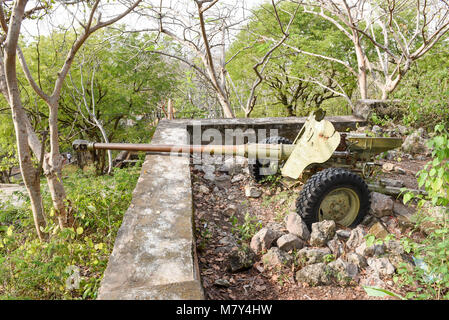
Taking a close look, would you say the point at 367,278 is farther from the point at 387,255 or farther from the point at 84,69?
the point at 84,69

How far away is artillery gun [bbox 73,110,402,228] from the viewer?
10.6 feet

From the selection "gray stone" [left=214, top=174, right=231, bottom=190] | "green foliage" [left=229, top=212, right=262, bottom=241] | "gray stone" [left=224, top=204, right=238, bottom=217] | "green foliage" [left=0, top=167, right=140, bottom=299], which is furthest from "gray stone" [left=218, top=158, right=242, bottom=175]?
"green foliage" [left=0, top=167, right=140, bottom=299]

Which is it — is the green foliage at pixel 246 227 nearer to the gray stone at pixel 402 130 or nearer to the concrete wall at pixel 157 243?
the concrete wall at pixel 157 243

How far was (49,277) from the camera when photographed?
2.62 metres

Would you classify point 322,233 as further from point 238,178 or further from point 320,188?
point 238,178

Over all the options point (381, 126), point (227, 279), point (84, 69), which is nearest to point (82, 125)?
point (84, 69)

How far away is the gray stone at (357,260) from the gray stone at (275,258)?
55 cm

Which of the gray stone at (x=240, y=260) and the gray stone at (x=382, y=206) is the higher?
the gray stone at (x=382, y=206)

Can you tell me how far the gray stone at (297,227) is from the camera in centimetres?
312

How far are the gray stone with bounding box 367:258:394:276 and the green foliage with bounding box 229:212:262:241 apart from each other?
1177mm

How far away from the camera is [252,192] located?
4289 mm

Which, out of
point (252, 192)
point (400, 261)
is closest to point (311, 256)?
point (400, 261)

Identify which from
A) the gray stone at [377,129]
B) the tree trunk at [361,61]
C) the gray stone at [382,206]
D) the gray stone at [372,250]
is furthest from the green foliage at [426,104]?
the gray stone at [372,250]

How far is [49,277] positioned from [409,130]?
6.25 m
